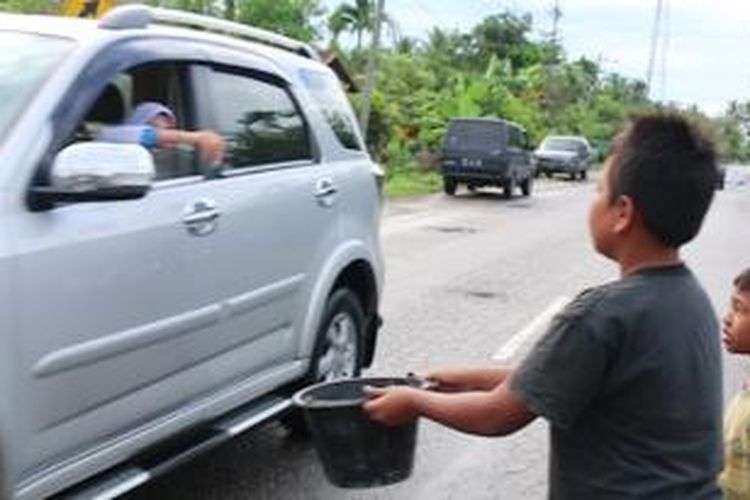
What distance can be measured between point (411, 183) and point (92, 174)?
29.7m

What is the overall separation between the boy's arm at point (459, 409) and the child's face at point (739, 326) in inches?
50.8

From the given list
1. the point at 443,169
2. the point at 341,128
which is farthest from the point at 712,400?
the point at 443,169

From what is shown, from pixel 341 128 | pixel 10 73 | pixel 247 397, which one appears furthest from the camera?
pixel 341 128

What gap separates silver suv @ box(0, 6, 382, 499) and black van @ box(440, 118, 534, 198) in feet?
82.8

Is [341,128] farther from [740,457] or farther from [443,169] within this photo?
[443,169]

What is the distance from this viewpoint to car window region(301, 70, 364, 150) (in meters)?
6.76

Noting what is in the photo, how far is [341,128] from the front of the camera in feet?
22.8

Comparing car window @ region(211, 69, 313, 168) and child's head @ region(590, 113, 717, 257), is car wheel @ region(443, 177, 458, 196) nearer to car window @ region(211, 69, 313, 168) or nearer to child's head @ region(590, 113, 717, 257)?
car window @ region(211, 69, 313, 168)

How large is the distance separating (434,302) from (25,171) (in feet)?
27.5

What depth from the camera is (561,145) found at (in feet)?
160

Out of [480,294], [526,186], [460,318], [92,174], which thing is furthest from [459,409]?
[526,186]

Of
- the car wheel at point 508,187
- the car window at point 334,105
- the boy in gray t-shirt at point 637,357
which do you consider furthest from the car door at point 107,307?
the car wheel at point 508,187

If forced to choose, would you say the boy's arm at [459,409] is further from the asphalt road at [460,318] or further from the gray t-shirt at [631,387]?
the asphalt road at [460,318]

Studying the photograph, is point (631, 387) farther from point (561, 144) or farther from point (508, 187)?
point (561, 144)
